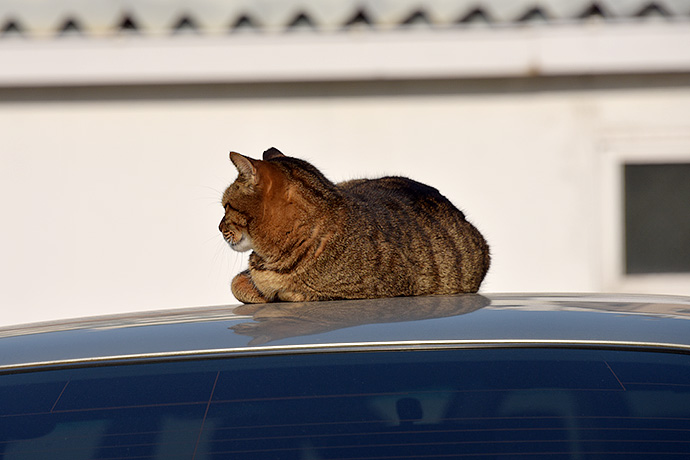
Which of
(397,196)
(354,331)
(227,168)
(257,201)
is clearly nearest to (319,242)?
(257,201)

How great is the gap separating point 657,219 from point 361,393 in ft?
14.1

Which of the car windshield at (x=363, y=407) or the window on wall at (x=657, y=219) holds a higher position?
the window on wall at (x=657, y=219)

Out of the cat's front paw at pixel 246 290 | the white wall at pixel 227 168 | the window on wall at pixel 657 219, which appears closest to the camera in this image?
the cat's front paw at pixel 246 290

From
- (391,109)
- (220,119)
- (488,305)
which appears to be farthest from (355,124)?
(488,305)

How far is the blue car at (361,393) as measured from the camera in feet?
4.30

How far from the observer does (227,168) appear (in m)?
4.29

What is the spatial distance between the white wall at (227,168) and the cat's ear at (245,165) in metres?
1.92

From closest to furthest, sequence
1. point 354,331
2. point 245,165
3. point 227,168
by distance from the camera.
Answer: point 354,331 → point 245,165 → point 227,168

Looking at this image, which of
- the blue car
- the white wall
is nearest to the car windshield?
the blue car

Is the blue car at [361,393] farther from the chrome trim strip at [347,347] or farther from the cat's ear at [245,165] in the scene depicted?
the cat's ear at [245,165]

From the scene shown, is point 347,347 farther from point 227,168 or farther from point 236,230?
point 227,168

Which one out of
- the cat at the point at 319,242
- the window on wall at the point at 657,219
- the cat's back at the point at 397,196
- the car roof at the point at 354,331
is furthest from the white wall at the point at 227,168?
the car roof at the point at 354,331

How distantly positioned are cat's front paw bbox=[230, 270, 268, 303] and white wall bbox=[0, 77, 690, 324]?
176 centimetres

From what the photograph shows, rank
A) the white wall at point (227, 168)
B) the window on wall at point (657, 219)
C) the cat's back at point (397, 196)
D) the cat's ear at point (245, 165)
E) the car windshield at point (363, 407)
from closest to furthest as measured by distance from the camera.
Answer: the car windshield at point (363, 407) < the cat's ear at point (245, 165) < the cat's back at point (397, 196) < the white wall at point (227, 168) < the window on wall at point (657, 219)
